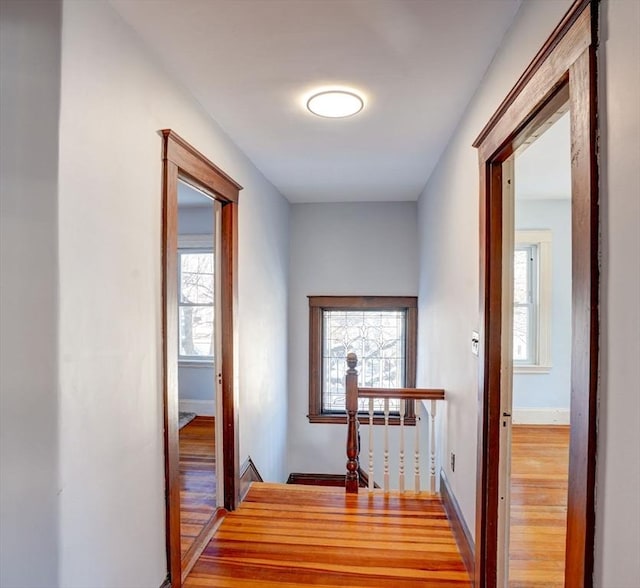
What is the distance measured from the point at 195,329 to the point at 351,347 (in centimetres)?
210

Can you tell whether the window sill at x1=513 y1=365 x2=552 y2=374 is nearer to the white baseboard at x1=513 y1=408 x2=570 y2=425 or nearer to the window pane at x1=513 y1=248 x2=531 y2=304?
the white baseboard at x1=513 y1=408 x2=570 y2=425

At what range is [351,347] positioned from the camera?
4898 mm

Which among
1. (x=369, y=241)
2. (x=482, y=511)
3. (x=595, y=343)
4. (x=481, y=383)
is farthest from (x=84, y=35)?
(x=369, y=241)

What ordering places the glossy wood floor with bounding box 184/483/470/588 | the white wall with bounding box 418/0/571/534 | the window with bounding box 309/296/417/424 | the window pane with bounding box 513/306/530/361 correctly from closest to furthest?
the white wall with bounding box 418/0/571/534
the glossy wood floor with bounding box 184/483/470/588
the window pane with bounding box 513/306/530/361
the window with bounding box 309/296/417/424

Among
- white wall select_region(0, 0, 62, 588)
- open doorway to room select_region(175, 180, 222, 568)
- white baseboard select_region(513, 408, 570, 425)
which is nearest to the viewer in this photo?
white wall select_region(0, 0, 62, 588)

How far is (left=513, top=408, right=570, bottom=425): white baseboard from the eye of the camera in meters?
4.45

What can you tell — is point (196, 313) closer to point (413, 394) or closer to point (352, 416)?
point (352, 416)

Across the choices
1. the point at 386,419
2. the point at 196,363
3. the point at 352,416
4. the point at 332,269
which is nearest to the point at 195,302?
the point at 196,363

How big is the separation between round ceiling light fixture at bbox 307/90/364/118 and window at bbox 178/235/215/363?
3343 millimetres

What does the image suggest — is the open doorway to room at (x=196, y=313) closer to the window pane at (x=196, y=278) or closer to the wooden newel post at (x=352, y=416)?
the window pane at (x=196, y=278)

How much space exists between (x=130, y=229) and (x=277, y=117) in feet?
4.04

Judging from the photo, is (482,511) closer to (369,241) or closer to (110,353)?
(110,353)

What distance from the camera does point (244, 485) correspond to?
2.96 metres

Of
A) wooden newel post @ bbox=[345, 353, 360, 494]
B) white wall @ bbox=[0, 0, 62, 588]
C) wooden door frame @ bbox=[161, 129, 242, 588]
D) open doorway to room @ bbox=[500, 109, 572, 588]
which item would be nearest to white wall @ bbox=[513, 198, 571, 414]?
open doorway to room @ bbox=[500, 109, 572, 588]
